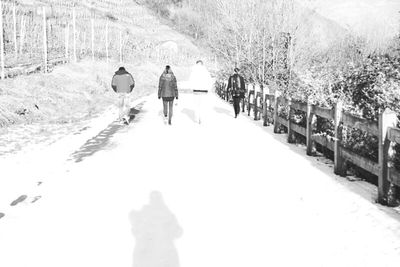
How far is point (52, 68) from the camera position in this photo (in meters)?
25.9

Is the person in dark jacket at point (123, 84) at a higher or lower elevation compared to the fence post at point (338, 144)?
higher

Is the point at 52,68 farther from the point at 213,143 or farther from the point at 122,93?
the point at 213,143

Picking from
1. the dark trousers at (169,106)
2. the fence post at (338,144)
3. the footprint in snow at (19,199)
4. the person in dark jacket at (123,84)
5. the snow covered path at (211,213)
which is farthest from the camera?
the person in dark jacket at (123,84)

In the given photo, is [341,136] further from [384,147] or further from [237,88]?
[237,88]

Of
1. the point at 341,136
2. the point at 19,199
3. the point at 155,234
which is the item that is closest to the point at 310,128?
the point at 341,136

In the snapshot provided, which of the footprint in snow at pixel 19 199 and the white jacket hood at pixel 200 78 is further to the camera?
the white jacket hood at pixel 200 78

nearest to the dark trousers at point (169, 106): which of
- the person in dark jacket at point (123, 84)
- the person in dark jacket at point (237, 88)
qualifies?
the person in dark jacket at point (123, 84)

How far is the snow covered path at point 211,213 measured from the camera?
450 centimetres

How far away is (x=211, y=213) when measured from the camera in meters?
5.73

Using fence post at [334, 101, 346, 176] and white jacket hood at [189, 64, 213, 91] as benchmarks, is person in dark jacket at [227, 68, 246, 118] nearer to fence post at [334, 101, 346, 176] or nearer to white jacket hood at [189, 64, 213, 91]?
white jacket hood at [189, 64, 213, 91]

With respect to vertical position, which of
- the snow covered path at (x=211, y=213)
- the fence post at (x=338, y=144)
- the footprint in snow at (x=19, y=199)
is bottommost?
the footprint in snow at (x=19, y=199)

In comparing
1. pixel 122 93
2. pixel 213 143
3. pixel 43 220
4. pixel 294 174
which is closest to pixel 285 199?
pixel 294 174

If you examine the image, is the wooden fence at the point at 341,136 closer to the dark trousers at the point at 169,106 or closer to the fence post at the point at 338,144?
the fence post at the point at 338,144

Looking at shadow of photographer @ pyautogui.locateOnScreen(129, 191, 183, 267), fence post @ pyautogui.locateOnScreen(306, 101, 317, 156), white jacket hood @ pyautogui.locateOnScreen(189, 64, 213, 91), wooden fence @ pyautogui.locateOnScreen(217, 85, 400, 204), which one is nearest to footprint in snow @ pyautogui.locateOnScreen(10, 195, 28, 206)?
shadow of photographer @ pyautogui.locateOnScreen(129, 191, 183, 267)
